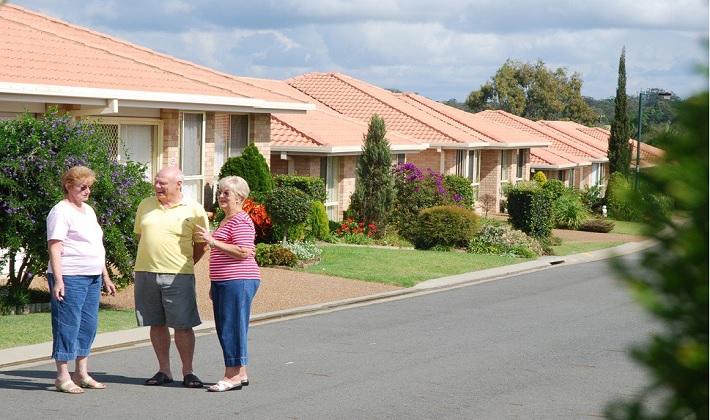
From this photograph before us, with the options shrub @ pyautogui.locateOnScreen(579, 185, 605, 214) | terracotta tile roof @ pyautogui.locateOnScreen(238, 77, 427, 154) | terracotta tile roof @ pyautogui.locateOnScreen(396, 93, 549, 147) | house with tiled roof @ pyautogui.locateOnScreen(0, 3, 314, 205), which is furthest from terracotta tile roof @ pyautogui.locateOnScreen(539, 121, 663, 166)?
Result: house with tiled roof @ pyautogui.locateOnScreen(0, 3, 314, 205)

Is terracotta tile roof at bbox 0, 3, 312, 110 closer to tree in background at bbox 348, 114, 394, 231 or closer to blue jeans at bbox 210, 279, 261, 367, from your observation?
tree in background at bbox 348, 114, 394, 231

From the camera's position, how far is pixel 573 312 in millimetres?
15750

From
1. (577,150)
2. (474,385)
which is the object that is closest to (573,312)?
(474,385)

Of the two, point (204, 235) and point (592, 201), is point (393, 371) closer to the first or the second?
point (204, 235)

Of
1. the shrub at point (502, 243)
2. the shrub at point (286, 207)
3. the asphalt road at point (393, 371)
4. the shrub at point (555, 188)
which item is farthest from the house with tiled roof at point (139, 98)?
the shrub at point (555, 188)

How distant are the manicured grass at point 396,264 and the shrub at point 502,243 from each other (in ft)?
3.39

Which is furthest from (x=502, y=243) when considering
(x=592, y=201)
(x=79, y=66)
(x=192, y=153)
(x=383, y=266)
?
(x=592, y=201)

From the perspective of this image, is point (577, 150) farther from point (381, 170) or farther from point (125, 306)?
point (125, 306)

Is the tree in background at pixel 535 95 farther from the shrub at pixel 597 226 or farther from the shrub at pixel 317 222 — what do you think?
the shrub at pixel 317 222

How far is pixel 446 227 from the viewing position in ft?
88.5

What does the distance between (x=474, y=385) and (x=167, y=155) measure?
41.7 feet

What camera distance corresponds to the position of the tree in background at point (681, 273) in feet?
5.60

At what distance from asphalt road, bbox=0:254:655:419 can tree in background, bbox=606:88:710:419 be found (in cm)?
381

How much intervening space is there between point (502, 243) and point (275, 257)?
8.81 m
